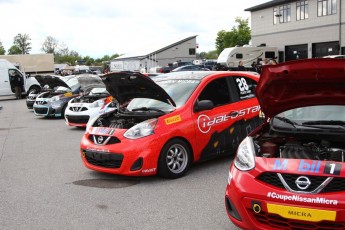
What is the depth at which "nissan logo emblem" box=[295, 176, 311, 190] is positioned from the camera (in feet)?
11.4

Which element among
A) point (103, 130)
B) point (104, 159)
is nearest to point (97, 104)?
point (103, 130)

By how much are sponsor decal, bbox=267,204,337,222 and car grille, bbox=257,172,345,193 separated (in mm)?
168

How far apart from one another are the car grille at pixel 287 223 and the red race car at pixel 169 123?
8.10ft

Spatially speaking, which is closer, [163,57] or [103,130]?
[103,130]

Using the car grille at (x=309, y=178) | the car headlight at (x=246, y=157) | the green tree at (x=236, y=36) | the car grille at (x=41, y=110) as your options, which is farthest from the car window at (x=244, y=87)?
the green tree at (x=236, y=36)

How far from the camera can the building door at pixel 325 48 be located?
117 ft

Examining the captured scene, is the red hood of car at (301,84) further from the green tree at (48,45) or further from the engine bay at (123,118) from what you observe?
the green tree at (48,45)

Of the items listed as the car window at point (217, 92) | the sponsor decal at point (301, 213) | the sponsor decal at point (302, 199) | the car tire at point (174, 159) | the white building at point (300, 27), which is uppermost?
the white building at point (300, 27)

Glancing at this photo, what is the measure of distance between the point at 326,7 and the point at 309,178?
121 feet

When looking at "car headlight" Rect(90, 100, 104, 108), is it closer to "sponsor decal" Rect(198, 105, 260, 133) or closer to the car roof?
the car roof

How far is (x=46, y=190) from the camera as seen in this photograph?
586cm

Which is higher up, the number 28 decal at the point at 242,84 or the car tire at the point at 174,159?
the number 28 decal at the point at 242,84

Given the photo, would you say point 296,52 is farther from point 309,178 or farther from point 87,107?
point 309,178

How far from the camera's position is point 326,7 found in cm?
3672
